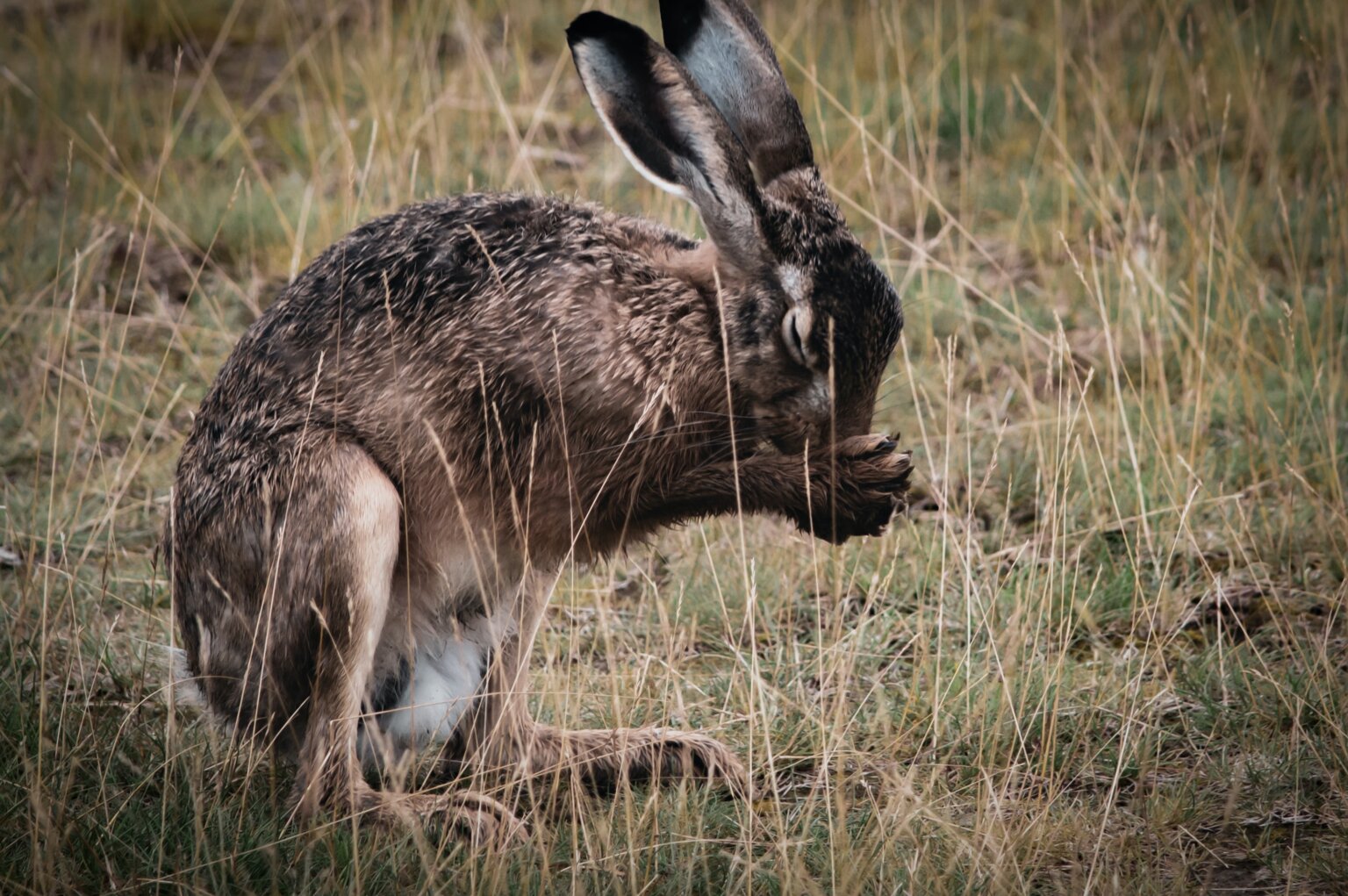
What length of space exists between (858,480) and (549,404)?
89 cm

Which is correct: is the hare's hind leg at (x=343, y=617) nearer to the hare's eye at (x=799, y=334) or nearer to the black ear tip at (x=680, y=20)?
the hare's eye at (x=799, y=334)

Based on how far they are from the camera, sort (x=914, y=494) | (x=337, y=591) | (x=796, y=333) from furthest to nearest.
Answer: (x=914, y=494)
(x=796, y=333)
(x=337, y=591)

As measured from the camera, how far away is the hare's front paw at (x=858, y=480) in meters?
4.12

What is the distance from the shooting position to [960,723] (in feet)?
13.6

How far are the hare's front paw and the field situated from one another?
193 mm

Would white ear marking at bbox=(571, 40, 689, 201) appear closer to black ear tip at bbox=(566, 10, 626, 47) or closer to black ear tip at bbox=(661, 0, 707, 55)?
black ear tip at bbox=(566, 10, 626, 47)

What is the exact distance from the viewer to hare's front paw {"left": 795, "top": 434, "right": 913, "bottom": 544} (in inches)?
162

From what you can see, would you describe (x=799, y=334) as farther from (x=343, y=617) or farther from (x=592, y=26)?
(x=343, y=617)

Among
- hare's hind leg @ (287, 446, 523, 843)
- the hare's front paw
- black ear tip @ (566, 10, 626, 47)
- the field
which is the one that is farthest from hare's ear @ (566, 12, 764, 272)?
hare's hind leg @ (287, 446, 523, 843)

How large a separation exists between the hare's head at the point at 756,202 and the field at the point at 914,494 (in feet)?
1.62

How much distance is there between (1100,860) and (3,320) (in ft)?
16.6

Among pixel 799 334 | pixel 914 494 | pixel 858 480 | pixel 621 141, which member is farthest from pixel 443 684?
pixel 914 494

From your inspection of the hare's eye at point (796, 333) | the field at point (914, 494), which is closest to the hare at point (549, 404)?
the hare's eye at point (796, 333)

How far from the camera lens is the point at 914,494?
575cm
